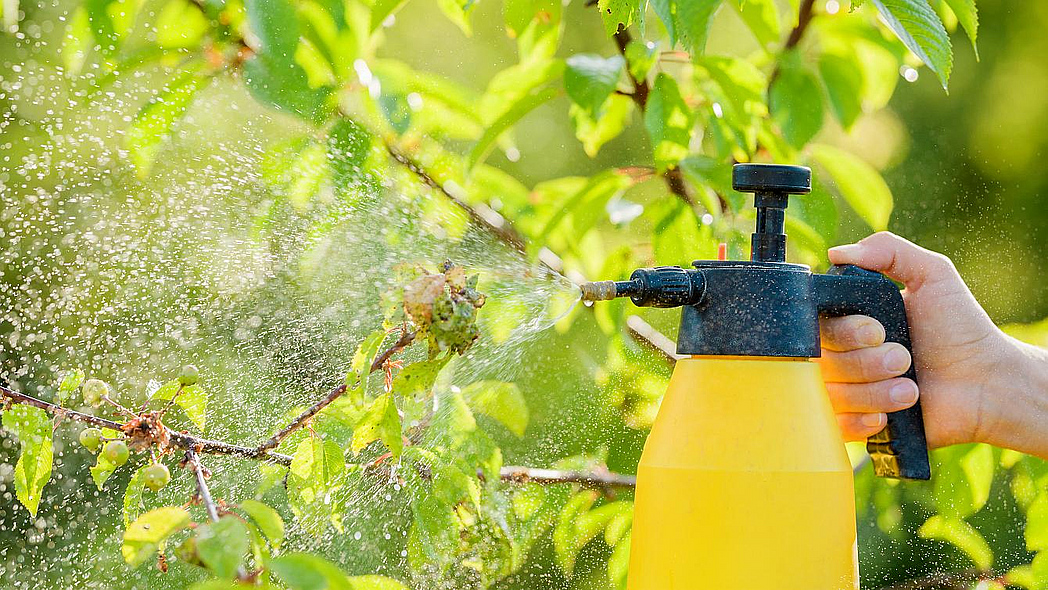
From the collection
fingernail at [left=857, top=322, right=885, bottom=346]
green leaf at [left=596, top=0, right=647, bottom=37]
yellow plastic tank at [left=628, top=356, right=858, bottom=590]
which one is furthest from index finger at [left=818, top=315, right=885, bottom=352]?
green leaf at [left=596, top=0, right=647, bottom=37]

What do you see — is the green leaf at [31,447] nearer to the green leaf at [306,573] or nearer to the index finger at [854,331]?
the green leaf at [306,573]

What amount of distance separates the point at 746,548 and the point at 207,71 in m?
0.56

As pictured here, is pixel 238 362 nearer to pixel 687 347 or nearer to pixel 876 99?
pixel 687 347

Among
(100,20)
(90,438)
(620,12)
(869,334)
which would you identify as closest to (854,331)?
(869,334)

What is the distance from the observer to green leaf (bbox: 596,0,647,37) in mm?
574

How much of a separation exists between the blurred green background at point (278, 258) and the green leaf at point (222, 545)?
0.28 metres

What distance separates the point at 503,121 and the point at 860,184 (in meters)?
0.35

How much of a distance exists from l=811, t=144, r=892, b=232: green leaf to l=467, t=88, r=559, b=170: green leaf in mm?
286

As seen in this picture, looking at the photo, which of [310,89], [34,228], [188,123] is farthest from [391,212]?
[34,228]

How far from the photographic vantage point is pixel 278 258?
778 mm

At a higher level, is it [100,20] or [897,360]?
[100,20]

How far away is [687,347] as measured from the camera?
52 centimetres

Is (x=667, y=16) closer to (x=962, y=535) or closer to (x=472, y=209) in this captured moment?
(x=472, y=209)

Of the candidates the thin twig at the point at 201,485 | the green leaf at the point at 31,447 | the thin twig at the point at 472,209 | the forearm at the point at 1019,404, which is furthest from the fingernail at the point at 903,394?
the green leaf at the point at 31,447
